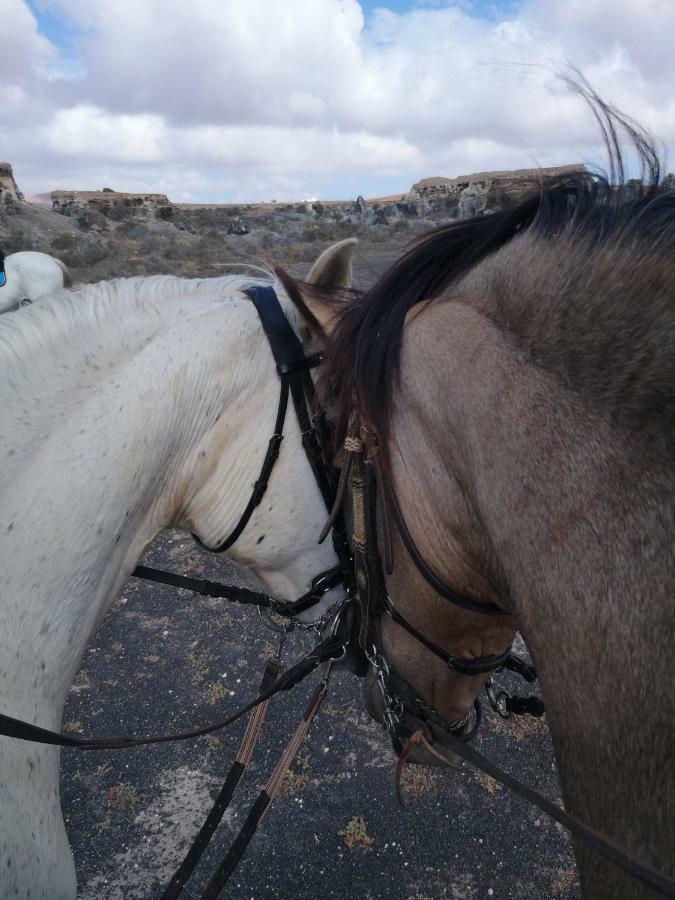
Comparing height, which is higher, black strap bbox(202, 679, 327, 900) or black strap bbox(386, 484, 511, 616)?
black strap bbox(386, 484, 511, 616)

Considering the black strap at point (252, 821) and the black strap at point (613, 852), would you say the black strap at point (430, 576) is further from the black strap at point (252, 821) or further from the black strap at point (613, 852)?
the black strap at point (252, 821)

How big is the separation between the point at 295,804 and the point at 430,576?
252cm

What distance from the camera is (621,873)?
90 centimetres

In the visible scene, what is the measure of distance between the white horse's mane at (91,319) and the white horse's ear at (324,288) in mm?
170

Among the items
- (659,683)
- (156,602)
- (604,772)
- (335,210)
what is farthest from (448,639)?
(335,210)

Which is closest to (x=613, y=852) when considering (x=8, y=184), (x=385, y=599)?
(x=385, y=599)

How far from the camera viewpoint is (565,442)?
93 cm

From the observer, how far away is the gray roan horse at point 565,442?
85 cm

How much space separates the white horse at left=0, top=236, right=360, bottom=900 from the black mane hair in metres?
0.23

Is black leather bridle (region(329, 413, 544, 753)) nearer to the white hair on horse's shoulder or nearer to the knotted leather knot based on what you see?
the knotted leather knot

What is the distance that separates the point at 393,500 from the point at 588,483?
19.1 inches

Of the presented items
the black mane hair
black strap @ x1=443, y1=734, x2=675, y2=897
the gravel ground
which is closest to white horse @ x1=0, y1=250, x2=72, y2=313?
the gravel ground

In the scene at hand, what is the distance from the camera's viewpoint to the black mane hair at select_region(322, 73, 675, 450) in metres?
0.94

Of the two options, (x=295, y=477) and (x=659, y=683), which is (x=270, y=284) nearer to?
(x=295, y=477)
